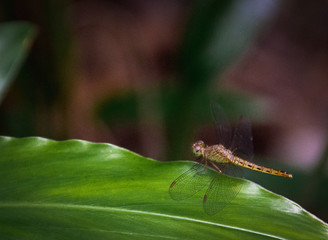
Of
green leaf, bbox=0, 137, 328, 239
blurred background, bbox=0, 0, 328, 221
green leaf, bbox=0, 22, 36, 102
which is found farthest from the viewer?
blurred background, bbox=0, 0, 328, 221

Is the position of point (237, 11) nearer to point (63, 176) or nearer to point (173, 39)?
point (63, 176)

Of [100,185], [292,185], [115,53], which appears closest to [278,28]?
[115,53]

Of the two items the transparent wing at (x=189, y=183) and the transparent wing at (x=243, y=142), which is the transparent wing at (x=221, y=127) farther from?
the transparent wing at (x=189, y=183)

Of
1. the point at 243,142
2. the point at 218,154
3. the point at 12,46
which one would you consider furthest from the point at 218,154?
the point at 12,46

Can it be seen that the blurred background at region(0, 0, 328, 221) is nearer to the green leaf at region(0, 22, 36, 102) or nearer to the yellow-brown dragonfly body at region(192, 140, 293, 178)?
the green leaf at region(0, 22, 36, 102)

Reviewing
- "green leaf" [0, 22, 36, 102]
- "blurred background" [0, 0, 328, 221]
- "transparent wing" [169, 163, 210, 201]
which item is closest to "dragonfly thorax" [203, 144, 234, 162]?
"transparent wing" [169, 163, 210, 201]

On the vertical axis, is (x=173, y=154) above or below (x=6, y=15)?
below
